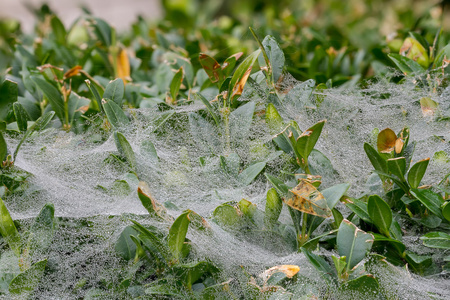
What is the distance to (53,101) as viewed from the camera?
6.16ft

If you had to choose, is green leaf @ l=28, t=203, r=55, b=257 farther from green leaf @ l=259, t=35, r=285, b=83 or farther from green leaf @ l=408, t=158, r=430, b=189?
green leaf @ l=408, t=158, r=430, b=189

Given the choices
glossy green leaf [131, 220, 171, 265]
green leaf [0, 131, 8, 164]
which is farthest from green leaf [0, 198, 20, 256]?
glossy green leaf [131, 220, 171, 265]

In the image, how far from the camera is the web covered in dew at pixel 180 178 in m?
1.35

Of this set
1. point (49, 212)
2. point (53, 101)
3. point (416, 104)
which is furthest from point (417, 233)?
point (53, 101)

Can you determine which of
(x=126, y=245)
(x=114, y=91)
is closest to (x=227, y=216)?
(x=126, y=245)

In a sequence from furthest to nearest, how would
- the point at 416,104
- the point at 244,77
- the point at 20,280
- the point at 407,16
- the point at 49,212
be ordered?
the point at 407,16 → the point at 416,104 → the point at 244,77 → the point at 49,212 → the point at 20,280

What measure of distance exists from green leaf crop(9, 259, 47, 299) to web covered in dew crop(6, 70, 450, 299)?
0.24 ft

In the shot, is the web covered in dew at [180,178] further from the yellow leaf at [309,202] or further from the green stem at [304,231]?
the yellow leaf at [309,202]

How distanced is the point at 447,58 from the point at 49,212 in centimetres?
172

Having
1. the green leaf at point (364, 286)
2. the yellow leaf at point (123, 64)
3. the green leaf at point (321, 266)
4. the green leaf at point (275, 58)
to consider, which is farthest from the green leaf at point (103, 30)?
the green leaf at point (364, 286)

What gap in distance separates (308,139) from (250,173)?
24 cm

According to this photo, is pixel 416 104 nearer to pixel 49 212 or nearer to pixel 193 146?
pixel 193 146

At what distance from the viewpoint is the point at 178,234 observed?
123 cm

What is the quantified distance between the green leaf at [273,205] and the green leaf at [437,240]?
1.38ft
